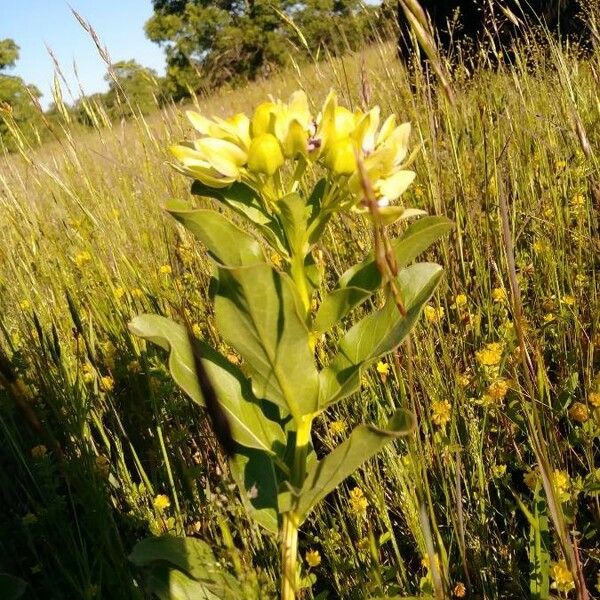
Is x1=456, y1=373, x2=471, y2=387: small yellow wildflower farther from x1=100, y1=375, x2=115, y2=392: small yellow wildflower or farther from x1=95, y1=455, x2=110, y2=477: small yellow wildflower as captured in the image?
x1=100, y1=375, x2=115, y2=392: small yellow wildflower

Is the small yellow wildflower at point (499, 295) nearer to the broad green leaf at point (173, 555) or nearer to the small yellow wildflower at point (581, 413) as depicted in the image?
the small yellow wildflower at point (581, 413)

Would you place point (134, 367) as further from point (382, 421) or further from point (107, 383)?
point (382, 421)

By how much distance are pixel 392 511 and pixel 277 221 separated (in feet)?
2.17

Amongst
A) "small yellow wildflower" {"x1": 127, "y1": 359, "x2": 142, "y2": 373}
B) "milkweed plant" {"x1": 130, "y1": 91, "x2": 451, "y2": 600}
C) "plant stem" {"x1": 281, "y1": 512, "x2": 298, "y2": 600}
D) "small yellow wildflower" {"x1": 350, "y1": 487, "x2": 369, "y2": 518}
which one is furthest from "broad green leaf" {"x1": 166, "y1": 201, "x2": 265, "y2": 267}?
"small yellow wildflower" {"x1": 127, "y1": 359, "x2": 142, "y2": 373}

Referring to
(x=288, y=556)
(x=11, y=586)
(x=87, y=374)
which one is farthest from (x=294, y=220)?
(x=87, y=374)

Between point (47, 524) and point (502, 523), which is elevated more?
point (47, 524)

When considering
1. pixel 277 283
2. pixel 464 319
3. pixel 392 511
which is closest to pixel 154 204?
pixel 464 319

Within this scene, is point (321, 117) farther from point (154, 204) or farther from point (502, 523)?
point (154, 204)

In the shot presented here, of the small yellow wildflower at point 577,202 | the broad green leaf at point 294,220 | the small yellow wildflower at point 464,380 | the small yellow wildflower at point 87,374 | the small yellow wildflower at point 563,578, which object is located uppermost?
the broad green leaf at point 294,220

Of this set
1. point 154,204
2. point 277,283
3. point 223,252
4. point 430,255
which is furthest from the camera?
point 154,204

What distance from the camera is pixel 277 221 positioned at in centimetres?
81

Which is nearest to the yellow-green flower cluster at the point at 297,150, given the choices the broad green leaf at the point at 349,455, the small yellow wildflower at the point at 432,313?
the broad green leaf at the point at 349,455

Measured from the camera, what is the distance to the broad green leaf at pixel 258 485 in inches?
32.1

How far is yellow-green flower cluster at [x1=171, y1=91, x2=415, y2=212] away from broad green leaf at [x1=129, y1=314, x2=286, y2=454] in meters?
0.20
